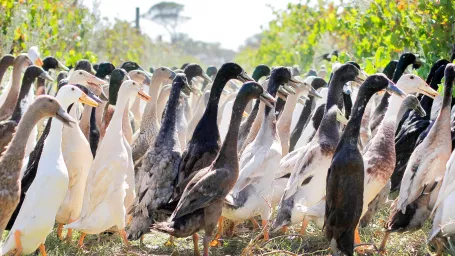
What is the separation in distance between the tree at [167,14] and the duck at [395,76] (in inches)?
1884

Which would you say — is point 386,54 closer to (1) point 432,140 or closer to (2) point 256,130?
(2) point 256,130

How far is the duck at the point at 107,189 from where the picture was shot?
23.4ft

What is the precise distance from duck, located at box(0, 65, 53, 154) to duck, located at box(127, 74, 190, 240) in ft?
5.53

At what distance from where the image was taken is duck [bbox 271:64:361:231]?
735cm

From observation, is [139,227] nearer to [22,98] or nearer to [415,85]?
[22,98]

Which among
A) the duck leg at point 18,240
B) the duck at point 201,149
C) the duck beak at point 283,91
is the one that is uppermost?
the duck beak at point 283,91

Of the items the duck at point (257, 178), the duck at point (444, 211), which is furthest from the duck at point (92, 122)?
the duck at point (444, 211)

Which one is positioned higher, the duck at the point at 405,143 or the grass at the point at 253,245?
the duck at the point at 405,143

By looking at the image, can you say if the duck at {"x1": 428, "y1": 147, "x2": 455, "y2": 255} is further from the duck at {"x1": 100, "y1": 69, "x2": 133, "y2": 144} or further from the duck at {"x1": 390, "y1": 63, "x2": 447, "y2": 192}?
the duck at {"x1": 100, "y1": 69, "x2": 133, "y2": 144}

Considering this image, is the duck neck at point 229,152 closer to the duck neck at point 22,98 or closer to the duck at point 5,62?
the duck neck at point 22,98

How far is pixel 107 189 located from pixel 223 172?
4.13ft

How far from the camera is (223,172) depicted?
6633 millimetres

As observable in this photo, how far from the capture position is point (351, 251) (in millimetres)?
6324

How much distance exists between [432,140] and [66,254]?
3560mm
